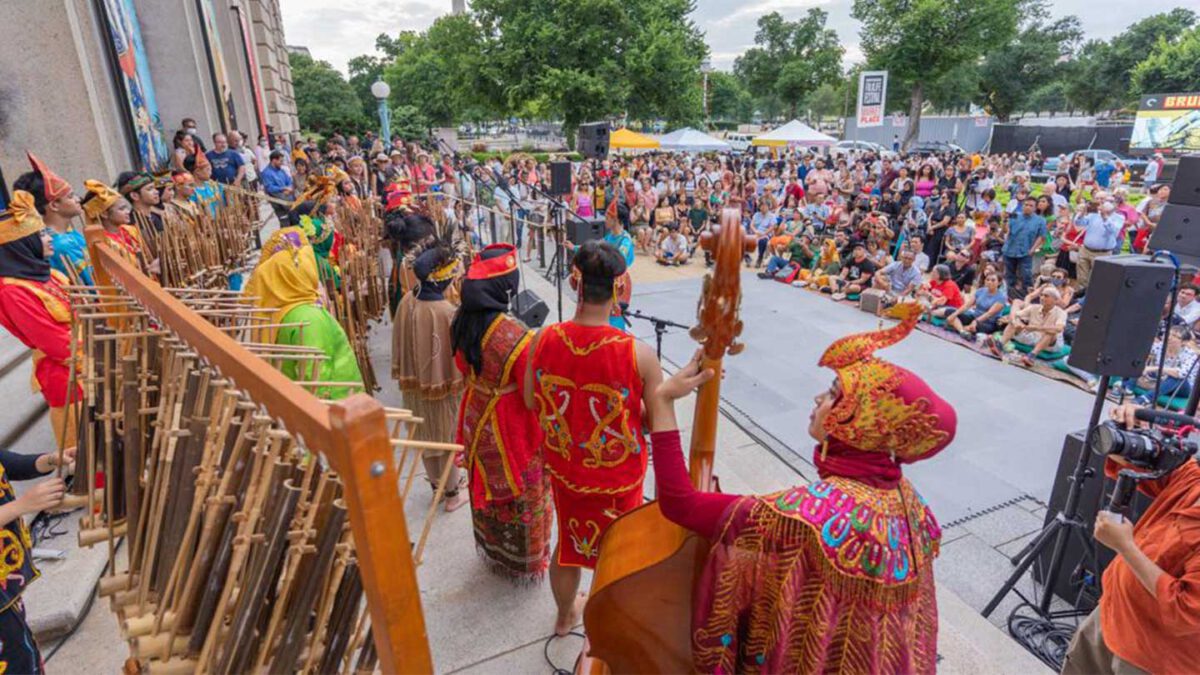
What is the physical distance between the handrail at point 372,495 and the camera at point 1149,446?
2.72 meters

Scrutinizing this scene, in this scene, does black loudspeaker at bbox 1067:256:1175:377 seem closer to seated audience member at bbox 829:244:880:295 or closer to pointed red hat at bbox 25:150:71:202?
pointed red hat at bbox 25:150:71:202

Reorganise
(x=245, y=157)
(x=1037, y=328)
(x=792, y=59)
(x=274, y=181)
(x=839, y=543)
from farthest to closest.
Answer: (x=792, y=59) → (x=245, y=157) → (x=274, y=181) → (x=1037, y=328) → (x=839, y=543)

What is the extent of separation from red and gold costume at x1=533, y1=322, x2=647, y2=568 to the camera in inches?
73.7

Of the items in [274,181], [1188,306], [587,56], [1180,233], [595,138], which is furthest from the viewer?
[587,56]

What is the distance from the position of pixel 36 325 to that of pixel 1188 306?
1013cm

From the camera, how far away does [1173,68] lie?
3825 centimetres

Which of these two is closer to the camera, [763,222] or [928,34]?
[763,222]

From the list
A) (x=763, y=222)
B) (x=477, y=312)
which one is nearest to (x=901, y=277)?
(x=763, y=222)

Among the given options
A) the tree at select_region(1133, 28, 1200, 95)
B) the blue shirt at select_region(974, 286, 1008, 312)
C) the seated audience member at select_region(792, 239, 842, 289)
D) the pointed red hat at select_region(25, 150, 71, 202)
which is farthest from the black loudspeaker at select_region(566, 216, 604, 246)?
the tree at select_region(1133, 28, 1200, 95)

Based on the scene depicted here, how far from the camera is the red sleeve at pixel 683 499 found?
1562mm

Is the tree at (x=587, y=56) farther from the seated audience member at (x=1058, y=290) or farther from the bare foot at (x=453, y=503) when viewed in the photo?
the bare foot at (x=453, y=503)

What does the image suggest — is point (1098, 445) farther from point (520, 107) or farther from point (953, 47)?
point (953, 47)

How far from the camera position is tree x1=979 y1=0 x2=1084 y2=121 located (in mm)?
52094

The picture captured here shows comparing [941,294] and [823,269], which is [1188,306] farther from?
[823,269]
